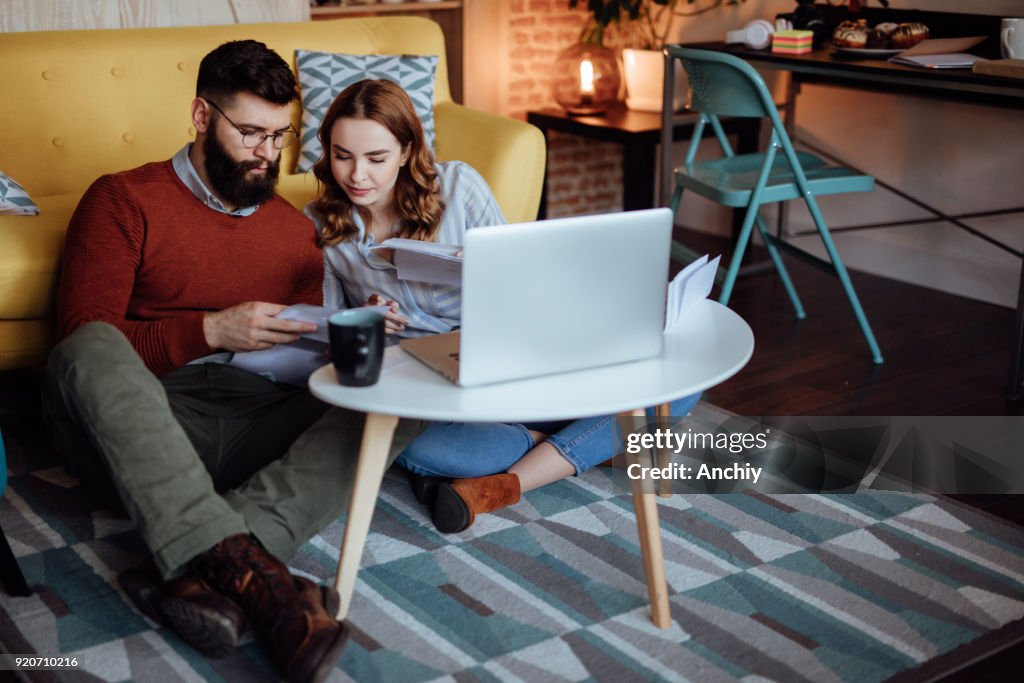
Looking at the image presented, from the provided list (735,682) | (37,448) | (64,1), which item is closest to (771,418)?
(735,682)

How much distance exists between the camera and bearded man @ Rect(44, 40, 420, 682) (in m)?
1.61

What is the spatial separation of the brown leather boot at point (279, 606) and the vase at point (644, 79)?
2.98 meters

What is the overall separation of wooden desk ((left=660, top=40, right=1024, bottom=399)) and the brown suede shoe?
2.01m

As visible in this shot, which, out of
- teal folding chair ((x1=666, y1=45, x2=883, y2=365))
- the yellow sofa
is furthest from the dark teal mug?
teal folding chair ((x1=666, y1=45, x2=883, y2=365))

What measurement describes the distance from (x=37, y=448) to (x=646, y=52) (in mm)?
2642

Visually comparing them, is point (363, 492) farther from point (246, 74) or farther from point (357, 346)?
point (246, 74)

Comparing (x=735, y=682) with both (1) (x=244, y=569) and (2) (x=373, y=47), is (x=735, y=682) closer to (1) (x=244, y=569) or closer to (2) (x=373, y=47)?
(1) (x=244, y=569)

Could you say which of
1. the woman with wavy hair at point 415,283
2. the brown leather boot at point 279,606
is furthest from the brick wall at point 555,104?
the brown leather boot at point 279,606

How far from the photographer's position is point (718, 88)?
305cm

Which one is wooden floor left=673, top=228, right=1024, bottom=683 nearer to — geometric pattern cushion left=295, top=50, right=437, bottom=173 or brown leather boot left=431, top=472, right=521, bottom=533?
brown leather boot left=431, top=472, right=521, bottom=533

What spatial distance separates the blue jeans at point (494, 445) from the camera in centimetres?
208

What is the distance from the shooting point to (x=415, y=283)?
214cm

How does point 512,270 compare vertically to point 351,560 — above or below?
above

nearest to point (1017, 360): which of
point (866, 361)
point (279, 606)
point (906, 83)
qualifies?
point (866, 361)
